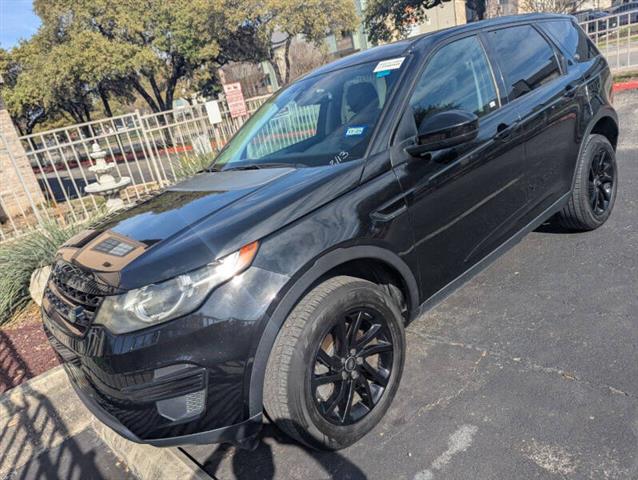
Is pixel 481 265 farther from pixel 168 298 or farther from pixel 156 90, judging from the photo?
pixel 156 90

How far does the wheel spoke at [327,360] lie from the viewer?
2.18 meters

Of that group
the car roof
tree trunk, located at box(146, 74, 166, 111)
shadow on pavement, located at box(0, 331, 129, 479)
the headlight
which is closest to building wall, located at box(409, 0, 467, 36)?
tree trunk, located at box(146, 74, 166, 111)

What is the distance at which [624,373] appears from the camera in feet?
7.93

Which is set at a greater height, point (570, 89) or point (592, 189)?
point (570, 89)

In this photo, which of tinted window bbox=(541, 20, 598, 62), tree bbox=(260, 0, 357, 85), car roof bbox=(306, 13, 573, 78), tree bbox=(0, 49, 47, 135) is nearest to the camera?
car roof bbox=(306, 13, 573, 78)

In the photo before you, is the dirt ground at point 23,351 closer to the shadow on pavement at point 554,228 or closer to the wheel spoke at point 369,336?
the wheel spoke at point 369,336

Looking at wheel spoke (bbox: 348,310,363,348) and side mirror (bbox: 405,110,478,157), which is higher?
side mirror (bbox: 405,110,478,157)

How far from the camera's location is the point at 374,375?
243cm

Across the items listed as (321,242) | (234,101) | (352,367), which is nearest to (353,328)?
(352,367)

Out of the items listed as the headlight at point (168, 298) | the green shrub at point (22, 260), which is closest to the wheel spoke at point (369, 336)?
the headlight at point (168, 298)

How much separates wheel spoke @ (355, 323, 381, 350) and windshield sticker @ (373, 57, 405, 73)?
1.48 metres

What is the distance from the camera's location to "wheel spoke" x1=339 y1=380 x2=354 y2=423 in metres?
2.29

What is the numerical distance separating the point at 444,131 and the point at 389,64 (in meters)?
0.65

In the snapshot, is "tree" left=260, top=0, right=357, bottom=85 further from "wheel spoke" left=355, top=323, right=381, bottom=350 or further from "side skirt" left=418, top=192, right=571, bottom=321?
"wheel spoke" left=355, top=323, right=381, bottom=350
